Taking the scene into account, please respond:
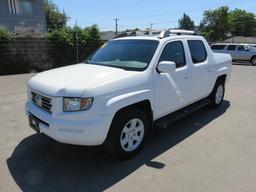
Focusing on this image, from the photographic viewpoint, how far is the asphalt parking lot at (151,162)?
3.18m

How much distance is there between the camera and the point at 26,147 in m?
4.23

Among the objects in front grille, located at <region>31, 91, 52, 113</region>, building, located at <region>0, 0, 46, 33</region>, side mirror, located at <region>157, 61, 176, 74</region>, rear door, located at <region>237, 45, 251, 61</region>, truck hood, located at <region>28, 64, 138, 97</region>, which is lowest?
rear door, located at <region>237, 45, 251, 61</region>

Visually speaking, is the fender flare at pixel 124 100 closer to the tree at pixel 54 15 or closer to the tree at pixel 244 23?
the tree at pixel 54 15

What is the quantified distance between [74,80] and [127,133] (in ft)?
3.55

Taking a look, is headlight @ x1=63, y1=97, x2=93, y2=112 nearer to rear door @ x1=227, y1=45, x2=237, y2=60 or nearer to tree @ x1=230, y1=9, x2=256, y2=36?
rear door @ x1=227, y1=45, x2=237, y2=60

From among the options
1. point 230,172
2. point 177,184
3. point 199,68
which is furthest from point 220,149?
point 199,68

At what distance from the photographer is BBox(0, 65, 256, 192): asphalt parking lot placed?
318 cm

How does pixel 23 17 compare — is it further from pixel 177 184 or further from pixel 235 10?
pixel 235 10

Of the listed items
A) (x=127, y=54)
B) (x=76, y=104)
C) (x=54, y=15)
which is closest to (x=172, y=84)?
(x=127, y=54)

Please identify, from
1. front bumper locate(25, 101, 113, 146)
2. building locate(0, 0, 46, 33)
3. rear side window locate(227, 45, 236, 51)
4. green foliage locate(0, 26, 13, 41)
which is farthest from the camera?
building locate(0, 0, 46, 33)

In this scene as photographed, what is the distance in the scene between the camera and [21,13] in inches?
936

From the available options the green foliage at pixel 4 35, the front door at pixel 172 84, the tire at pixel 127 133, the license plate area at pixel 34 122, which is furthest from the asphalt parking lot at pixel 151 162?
the green foliage at pixel 4 35

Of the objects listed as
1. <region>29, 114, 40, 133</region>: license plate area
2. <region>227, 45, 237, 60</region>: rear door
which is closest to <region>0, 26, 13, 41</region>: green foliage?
<region>29, 114, 40, 133</region>: license plate area

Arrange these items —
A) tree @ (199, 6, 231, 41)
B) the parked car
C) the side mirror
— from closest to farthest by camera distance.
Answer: the side mirror, the parked car, tree @ (199, 6, 231, 41)
